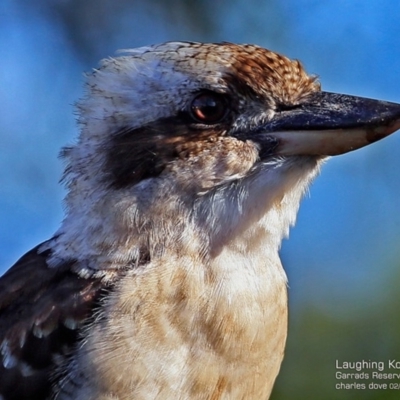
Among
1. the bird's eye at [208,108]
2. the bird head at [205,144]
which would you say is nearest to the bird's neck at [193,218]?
the bird head at [205,144]

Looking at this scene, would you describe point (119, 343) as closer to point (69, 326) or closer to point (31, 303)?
point (69, 326)

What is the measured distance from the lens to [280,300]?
1831mm

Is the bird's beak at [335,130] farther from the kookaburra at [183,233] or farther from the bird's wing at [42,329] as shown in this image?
the bird's wing at [42,329]

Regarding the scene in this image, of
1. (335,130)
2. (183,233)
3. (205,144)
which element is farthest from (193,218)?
(335,130)

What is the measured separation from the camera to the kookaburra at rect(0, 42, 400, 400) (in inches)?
64.1

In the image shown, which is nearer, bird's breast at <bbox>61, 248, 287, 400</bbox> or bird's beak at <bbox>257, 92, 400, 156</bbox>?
bird's breast at <bbox>61, 248, 287, 400</bbox>

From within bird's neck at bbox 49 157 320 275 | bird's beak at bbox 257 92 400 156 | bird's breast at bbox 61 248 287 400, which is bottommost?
bird's breast at bbox 61 248 287 400

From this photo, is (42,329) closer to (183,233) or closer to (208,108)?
(183,233)

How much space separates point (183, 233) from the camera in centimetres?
167

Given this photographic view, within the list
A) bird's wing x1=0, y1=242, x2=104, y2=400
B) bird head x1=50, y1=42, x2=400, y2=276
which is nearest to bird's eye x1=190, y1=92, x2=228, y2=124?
bird head x1=50, y1=42, x2=400, y2=276

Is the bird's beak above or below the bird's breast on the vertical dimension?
above

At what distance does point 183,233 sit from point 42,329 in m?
0.37

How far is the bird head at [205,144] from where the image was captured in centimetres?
167

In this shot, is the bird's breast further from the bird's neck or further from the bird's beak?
the bird's beak
